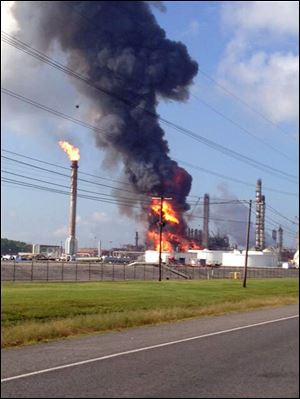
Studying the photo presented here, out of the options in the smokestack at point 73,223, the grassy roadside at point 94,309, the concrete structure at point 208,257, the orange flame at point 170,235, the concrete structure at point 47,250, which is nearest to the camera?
the concrete structure at point 47,250

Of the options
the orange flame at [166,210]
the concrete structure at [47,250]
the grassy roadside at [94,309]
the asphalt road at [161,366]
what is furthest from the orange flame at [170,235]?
the concrete structure at [47,250]

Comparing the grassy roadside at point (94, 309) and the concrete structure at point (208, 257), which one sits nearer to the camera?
the grassy roadside at point (94, 309)

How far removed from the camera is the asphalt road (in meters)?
7.14

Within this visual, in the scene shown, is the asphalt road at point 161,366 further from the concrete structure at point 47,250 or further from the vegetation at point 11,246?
the vegetation at point 11,246

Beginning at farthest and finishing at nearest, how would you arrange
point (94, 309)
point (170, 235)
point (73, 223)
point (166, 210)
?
point (170, 235) → point (166, 210) → point (94, 309) → point (73, 223)

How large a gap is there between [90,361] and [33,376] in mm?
1573

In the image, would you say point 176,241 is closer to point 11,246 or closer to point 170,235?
point 170,235

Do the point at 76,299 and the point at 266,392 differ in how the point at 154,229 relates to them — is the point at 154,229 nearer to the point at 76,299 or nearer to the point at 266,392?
the point at 76,299

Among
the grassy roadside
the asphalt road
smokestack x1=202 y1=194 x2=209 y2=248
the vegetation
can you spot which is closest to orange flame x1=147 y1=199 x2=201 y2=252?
smokestack x1=202 y1=194 x2=209 y2=248

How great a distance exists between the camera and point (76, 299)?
25.4 m

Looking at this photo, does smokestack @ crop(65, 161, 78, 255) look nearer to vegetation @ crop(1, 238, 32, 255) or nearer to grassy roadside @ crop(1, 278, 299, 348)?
vegetation @ crop(1, 238, 32, 255)

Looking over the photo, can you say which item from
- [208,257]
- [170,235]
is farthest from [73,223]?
[208,257]

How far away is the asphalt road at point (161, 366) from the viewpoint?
714 centimetres

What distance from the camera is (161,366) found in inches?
365
